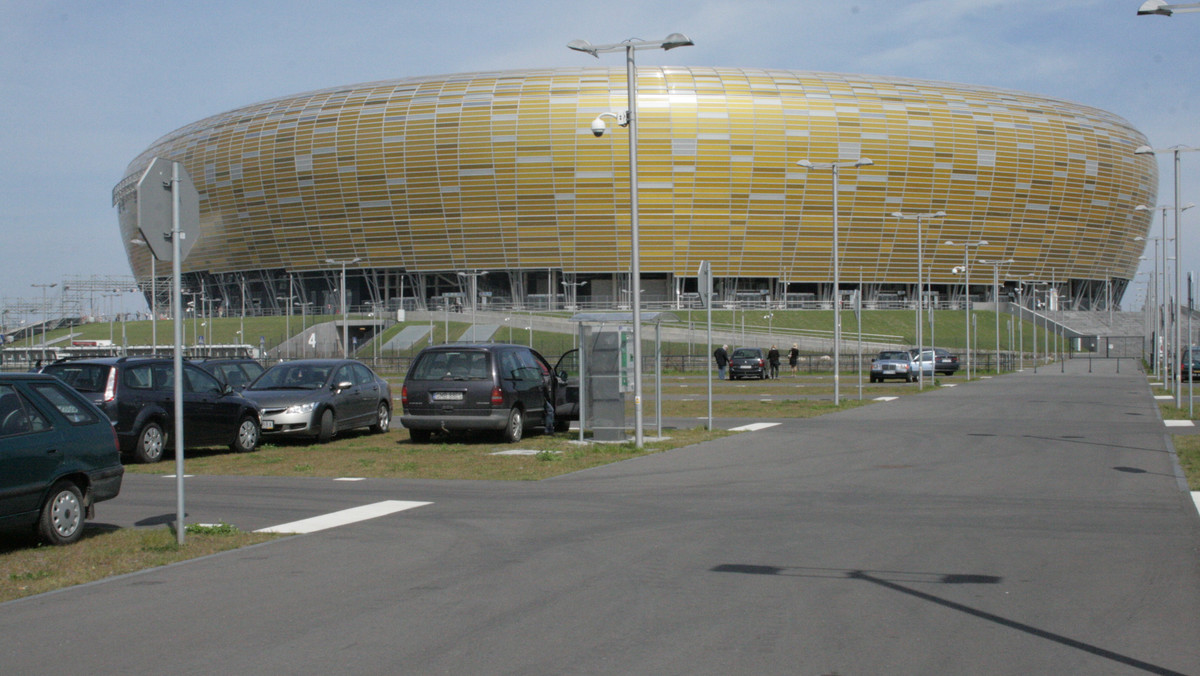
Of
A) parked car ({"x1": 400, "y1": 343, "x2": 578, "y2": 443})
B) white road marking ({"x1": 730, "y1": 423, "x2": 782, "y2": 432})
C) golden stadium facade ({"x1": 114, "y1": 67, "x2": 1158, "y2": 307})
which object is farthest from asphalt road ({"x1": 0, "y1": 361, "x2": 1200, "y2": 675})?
golden stadium facade ({"x1": 114, "y1": 67, "x2": 1158, "y2": 307})

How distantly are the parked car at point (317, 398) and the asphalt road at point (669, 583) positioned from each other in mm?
5323

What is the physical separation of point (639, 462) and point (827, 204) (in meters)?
78.4

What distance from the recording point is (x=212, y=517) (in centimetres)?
1094

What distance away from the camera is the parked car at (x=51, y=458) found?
28.1 ft

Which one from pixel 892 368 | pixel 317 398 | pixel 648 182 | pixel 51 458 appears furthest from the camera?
pixel 648 182

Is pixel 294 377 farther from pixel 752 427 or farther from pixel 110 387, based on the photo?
pixel 752 427

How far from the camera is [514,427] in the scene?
1909cm

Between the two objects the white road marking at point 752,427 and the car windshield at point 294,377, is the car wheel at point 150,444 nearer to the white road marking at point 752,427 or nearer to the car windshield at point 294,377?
the car windshield at point 294,377

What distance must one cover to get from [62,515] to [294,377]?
1135 centimetres

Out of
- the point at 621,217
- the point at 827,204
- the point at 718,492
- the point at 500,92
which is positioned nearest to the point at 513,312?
the point at 621,217

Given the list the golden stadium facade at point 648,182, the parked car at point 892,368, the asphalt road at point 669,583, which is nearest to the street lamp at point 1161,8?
the asphalt road at point 669,583

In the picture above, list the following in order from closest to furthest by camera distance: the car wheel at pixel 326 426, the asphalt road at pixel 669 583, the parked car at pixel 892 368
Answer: the asphalt road at pixel 669 583 → the car wheel at pixel 326 426 → the parked car at pixel 892 368

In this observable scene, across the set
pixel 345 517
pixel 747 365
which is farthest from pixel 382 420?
A: pixel 747 365

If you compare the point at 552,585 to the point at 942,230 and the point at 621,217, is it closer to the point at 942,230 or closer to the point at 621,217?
the point at 621,217
